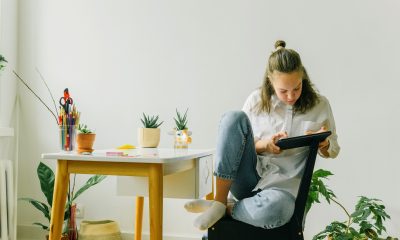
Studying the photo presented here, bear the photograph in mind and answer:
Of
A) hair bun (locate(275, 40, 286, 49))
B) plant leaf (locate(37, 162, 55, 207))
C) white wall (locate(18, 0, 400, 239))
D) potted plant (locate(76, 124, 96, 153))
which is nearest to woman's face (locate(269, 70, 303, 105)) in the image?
hair bun (locate(275, 40, 286, 49))

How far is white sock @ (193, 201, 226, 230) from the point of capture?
1.55m

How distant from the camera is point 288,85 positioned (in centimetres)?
171

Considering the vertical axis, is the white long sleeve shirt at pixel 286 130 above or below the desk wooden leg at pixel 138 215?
above

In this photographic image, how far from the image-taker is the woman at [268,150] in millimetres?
1563

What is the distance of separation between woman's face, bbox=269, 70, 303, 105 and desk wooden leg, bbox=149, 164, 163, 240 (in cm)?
50

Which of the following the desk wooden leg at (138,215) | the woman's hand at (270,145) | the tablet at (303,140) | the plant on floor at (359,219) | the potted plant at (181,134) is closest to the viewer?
the tablet at (303,140)

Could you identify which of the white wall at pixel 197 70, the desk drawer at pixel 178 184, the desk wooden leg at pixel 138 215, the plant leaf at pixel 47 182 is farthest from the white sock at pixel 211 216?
the plant leaf at pixel 47 182

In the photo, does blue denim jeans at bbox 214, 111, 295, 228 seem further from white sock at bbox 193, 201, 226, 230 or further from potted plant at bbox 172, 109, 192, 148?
potted plant at bbox 172, 109, 192, 148

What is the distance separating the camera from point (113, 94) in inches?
120

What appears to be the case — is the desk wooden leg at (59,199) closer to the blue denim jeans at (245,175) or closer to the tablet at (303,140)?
the blue denim jeans at (245,175)

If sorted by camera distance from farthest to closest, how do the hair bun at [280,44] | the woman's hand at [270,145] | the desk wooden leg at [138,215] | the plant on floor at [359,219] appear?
the desk wooden leg at [138,215]
the plant on floor at [359,219]
the hair bun at [280,44]
the woman's hand at [270,145]

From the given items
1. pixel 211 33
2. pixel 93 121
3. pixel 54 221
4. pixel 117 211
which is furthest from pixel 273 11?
pixel 54 221

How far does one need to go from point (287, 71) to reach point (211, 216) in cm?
57

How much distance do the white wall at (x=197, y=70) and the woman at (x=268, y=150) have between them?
99 cm
